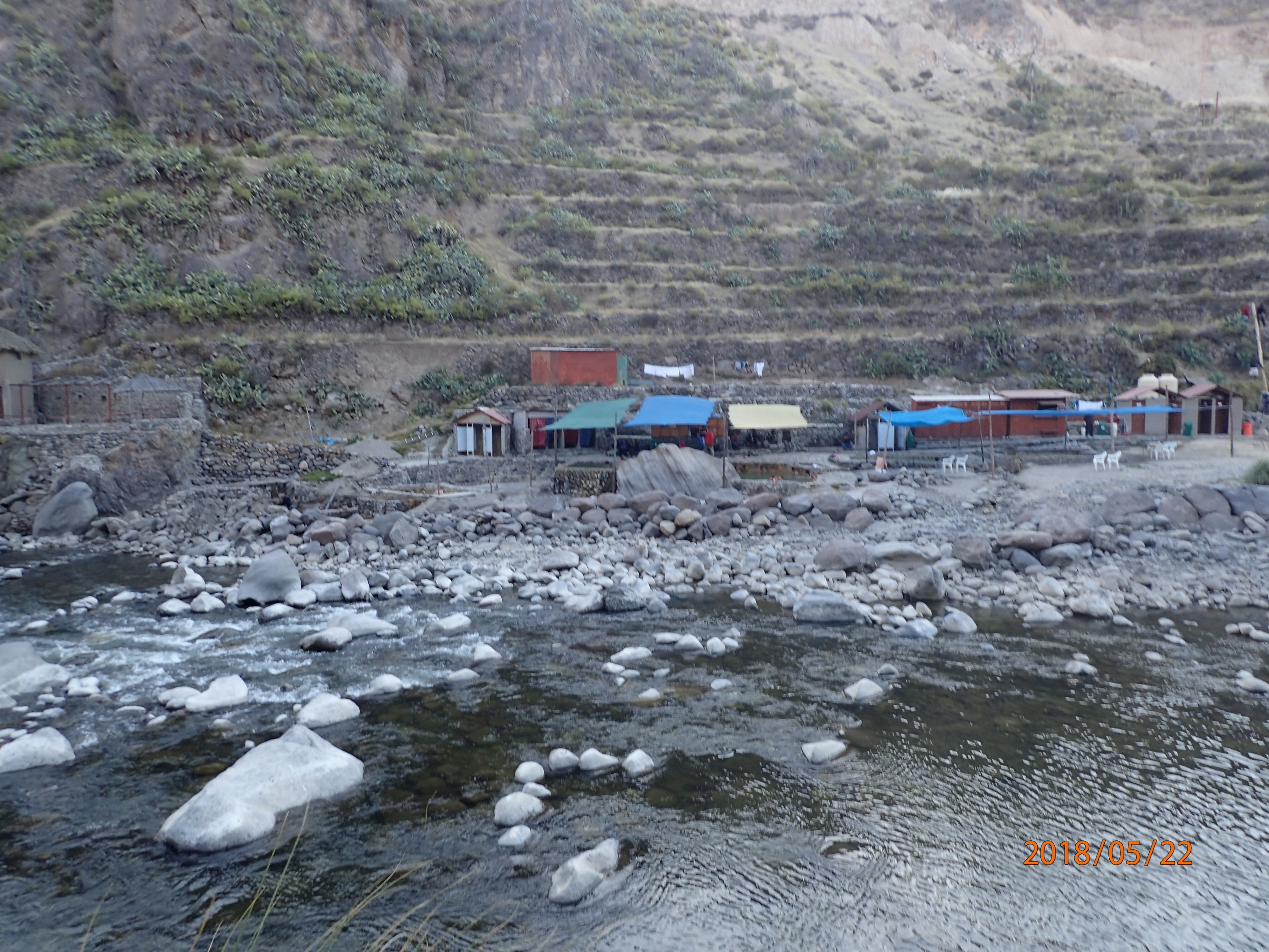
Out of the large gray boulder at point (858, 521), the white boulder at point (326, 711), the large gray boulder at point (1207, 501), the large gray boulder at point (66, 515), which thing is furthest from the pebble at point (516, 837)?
the large gray boulder at point (66, 515)

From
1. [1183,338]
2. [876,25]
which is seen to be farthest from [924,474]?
[876,25]

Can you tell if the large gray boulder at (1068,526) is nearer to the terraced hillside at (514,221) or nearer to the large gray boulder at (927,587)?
the large gray boulder at (927,587)

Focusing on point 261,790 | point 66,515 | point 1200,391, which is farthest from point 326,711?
point 1200,391

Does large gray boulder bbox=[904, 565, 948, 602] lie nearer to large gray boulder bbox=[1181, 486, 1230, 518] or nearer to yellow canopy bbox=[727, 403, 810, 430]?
large gray boulder bbox=[1181, 486, 1230, 518]

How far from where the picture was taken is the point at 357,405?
97.8 feet

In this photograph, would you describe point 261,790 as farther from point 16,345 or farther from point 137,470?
point 16,345

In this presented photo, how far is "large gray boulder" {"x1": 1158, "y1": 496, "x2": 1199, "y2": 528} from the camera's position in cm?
1475

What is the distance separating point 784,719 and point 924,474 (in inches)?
607

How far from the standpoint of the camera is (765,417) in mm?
25469

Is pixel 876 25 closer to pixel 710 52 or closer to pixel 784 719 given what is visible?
pixel 710 52

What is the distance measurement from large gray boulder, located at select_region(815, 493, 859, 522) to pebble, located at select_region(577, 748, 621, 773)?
39.1 feet

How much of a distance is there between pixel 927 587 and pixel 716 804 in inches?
281
